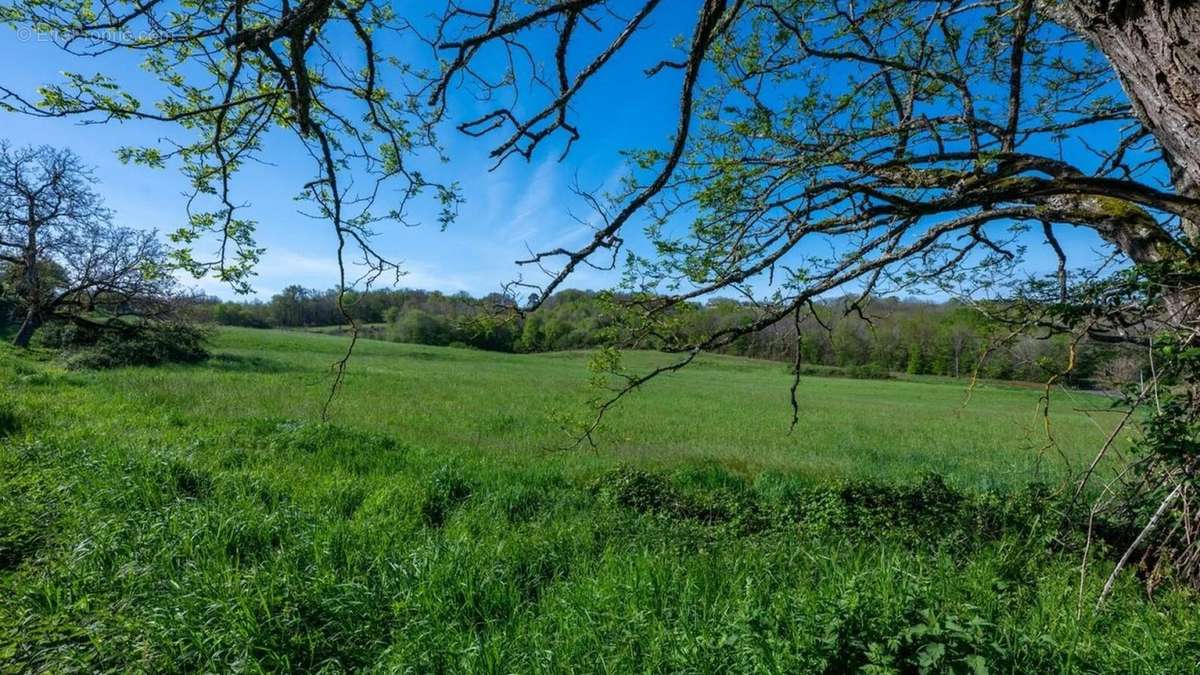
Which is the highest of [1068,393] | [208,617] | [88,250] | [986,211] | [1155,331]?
[88,250]

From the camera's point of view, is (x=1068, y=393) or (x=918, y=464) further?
(x=918, y=464)

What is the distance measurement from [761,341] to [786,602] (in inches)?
106

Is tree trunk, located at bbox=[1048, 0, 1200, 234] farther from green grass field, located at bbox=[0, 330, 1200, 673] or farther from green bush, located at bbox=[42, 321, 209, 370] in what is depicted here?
green bush, located at bbox=[42, 321, 209, 370]

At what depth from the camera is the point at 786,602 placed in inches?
125

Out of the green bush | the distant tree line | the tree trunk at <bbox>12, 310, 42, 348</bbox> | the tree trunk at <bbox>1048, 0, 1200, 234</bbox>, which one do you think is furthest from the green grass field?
the tree trunk at <bbox>12, 310, 42, 348</bbox>

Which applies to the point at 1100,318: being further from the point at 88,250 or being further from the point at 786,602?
the point at 88,250

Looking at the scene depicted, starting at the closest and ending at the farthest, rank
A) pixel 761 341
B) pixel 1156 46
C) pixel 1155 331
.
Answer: pixel 1156 46, pixel 1155 331, pixel 761 341

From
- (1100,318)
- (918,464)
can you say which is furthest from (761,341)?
(918,464)

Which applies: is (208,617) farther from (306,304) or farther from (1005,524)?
(306,304)

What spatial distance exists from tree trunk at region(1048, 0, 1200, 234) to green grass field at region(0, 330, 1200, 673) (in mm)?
1797

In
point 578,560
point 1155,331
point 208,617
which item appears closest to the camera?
point 208,617

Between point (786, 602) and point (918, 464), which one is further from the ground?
point (786, 602)

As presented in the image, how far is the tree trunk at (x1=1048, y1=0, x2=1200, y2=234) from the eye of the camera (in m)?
2.36

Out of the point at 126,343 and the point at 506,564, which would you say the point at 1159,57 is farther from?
the point at 126,343
